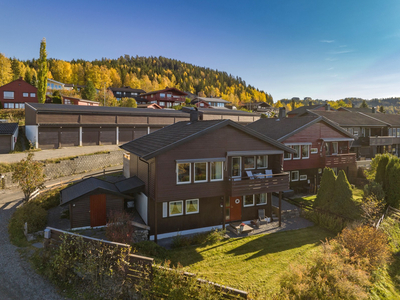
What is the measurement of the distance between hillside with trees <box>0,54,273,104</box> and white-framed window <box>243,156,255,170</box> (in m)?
61.2

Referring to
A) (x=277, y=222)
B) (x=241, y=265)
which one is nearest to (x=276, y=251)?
(x=241, y=265)

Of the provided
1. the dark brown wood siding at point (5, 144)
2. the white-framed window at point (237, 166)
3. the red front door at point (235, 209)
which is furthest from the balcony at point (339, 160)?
the dark brown wood siding at point (5, 144)

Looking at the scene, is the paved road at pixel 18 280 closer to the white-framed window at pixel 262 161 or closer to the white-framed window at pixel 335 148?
the white-framed window at pixel 262 161

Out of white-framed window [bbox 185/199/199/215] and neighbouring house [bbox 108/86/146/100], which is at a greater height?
neighbouring house [bbox 108/86/146/100]

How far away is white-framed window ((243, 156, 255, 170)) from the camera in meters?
19.7

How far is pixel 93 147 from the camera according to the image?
36938 millimetres

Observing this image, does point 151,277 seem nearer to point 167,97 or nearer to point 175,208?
point 175,208

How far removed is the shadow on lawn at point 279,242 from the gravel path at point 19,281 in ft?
32.0

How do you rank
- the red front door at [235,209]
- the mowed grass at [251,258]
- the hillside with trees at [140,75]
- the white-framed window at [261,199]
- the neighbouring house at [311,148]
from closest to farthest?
the mowed grass at [251,258], the red front door at [235,209], the white-framed window at [261,199], the neighbouring house at [311,148], the hillside with trees at [140,75]

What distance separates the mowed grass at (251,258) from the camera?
40.0ft

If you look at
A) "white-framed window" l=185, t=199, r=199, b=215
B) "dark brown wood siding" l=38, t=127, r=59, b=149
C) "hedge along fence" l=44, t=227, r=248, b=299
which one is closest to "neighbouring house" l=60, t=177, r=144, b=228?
"white-framed window" l=185, t=199, r=199, b=215

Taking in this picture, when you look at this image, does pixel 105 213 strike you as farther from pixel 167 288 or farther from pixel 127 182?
pixel 167 288

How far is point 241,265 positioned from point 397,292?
27.6ft

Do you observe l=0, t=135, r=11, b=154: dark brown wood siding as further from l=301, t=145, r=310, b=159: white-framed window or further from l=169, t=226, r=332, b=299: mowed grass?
l=301, t=145, r=310, b=159: white-framed window
